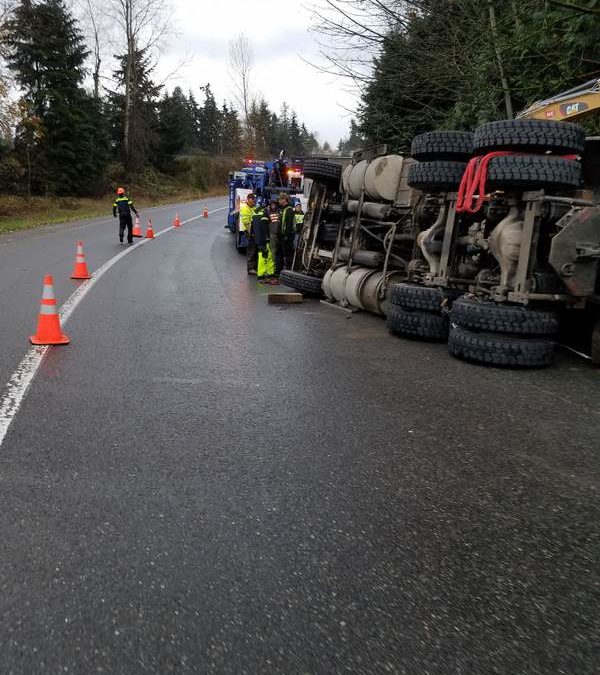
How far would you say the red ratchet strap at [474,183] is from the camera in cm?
611

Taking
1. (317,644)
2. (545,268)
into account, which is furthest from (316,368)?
(317,644)

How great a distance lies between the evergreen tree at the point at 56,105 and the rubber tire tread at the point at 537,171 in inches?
1434

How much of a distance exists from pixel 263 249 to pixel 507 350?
7.93m

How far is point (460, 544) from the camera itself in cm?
279

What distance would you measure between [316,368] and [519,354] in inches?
76.8

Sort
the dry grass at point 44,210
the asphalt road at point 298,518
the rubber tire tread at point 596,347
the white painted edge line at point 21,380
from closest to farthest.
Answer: the asphalt road at point 298,518, the white painted edge line at point 21,380, the rubber tire tread at point 596,347, the dry grass at point 44,210

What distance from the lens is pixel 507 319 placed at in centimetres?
586

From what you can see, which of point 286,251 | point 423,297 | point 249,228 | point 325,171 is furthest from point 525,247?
point 249,228

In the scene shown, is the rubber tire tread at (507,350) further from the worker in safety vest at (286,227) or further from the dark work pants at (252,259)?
the dark work pants at (252,259)

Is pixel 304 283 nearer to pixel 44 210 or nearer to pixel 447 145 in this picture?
pixel 447 145

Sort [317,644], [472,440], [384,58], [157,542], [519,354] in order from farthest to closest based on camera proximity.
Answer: [384,58] < [519,354] < [472,440] < [157,542] < [317,644]

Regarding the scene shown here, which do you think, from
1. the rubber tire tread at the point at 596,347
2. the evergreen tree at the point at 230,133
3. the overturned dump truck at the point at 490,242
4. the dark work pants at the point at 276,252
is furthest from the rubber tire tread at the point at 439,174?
the evergreen tree at the point at 230,133

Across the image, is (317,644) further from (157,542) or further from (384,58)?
(384,58)

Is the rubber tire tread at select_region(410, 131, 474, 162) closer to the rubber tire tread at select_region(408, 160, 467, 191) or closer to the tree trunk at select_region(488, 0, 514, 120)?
the rubber tire tread at select_region(408, 160, 467, 191)
